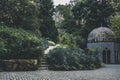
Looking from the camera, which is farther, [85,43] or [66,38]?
[85,43]

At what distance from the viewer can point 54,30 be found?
1729 inches

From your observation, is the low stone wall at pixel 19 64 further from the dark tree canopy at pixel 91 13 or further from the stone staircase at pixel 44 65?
the dark tree canopy at pixel 91 13

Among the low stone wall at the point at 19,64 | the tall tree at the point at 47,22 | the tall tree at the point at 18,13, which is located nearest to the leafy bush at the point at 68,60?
the low stone wall at the point at 19,64

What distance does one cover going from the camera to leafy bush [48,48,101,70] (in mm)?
25438

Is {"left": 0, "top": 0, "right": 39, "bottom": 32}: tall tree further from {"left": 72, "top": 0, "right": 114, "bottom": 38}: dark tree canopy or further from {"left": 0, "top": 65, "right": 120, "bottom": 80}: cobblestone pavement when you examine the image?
{"left": 72, "top": 0, "right": 114, "bottom": 38}: dark tree canopy

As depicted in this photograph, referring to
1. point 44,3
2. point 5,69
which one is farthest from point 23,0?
point 44,3

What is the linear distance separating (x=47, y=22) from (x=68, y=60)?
58.5ft

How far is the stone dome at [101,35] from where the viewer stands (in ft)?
150

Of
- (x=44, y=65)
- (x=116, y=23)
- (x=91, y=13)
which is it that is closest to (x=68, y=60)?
(x=44, y=65)

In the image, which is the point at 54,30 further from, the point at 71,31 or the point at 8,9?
the point at 8,9

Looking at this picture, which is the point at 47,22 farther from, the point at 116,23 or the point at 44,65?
the point at 44,65

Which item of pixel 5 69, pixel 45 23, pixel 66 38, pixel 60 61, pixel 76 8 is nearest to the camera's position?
pixel 5 69

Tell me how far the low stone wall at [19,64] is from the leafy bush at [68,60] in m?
1.90

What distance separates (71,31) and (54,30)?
305 inches
